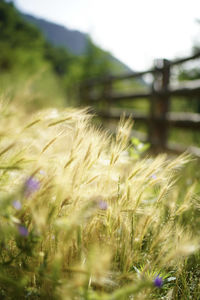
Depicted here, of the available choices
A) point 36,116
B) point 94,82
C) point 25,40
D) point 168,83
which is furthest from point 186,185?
point 25,40

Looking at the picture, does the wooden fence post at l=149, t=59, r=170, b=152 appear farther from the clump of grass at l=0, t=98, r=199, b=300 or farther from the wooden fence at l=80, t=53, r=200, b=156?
the clump of grass at l=0, t=98, r=199, b=300

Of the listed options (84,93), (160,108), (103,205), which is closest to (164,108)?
(160,108)

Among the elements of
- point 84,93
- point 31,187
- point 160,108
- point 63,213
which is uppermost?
point 84,93

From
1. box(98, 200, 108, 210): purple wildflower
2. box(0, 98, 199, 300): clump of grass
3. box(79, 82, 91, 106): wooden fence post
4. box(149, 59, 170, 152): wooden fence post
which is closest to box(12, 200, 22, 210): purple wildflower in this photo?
box(0, 98, 199, 300): clump of grass

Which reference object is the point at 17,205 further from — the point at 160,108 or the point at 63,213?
the point at 160,108

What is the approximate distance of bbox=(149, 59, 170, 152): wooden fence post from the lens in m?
3.49

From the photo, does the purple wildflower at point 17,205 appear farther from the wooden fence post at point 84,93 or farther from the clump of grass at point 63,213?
the wooden fence post at point 84,93

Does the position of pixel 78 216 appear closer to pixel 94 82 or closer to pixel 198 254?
pixel 198 254

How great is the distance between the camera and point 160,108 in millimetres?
3635

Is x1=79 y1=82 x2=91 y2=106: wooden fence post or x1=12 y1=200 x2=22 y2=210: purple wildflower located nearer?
x1=12 y1=200 x2=22 y2=210: purple wildflower

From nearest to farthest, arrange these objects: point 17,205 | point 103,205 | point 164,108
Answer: point 17,205, point 103,205, point 164,108

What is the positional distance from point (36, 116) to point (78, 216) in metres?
0.34

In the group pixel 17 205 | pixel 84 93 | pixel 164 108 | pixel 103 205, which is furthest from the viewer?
pixel 84 93

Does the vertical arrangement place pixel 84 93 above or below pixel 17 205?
above
